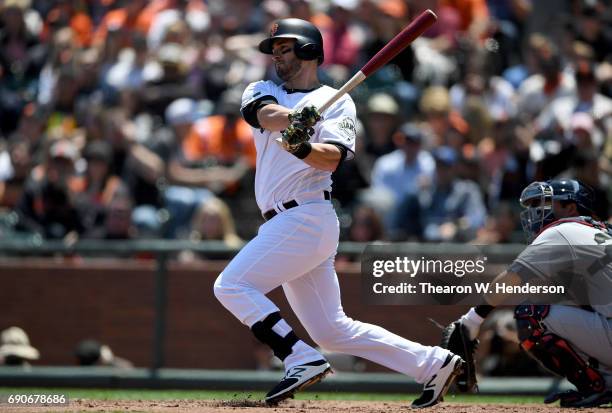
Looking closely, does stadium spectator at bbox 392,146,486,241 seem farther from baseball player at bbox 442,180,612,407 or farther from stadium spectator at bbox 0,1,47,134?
stadium spectator at bbox 0,1,47,134

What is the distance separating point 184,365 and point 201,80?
12.7 feet

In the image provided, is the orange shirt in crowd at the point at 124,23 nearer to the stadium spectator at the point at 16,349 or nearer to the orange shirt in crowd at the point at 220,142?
the orange shirt in crowd at the point at 220,142

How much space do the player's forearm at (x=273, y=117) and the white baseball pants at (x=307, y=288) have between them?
468 mm

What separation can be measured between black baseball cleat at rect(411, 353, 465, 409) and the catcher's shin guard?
0.52 metres

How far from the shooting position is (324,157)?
5738 mm

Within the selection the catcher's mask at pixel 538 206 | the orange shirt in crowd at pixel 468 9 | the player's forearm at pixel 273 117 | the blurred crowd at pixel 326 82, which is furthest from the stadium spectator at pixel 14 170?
the catcher's mask at pixel 538 206

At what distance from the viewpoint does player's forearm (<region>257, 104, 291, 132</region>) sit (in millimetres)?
5770

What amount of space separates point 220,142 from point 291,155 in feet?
17.2

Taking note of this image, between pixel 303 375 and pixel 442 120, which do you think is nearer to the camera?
pixel 303 375

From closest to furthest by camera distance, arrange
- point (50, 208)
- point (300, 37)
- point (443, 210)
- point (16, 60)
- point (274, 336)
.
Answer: point (274, 336)
point (300, 37)
point (443, 210)
point (50, 208)
point (16, 60)

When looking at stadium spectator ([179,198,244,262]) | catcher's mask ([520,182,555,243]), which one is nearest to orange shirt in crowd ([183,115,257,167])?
stadium spectator ([179,198,244,262])

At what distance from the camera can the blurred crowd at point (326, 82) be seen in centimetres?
1018

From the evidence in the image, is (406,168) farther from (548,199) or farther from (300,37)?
(300,37)

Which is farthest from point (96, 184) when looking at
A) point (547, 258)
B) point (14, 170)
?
point (547, 258)
